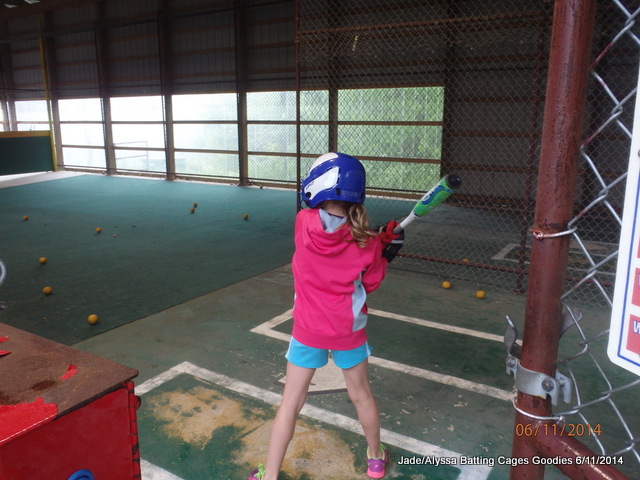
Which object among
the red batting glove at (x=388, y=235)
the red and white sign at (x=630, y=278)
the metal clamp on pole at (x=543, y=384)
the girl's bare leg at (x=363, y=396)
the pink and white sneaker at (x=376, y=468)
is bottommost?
the pink and white sneaker at (x=376, y=468)

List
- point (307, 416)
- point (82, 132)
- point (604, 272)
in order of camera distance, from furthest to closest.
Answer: point (82, 132) → point (604, 272) → point (307, 416)

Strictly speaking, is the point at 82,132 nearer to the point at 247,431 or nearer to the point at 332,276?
the point at 247,431

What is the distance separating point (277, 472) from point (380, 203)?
9202 millimetres

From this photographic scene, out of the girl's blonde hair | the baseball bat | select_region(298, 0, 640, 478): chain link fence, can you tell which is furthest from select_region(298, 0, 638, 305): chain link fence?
the baseball bat

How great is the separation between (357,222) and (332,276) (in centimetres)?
24

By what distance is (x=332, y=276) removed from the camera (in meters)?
2.07

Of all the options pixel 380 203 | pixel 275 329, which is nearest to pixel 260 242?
pixel 275 329

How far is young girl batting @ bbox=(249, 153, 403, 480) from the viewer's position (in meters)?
2.03

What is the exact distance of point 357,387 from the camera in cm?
223

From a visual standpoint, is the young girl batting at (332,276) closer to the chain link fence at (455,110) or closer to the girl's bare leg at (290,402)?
the girl's bare leg at (290,402)

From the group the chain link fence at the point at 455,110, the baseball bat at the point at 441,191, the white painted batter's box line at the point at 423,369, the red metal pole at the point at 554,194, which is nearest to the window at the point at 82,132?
the chain link fence at the point at 455,110

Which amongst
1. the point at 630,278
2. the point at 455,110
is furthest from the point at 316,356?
the point at 455,110

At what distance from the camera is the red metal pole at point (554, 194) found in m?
0.90

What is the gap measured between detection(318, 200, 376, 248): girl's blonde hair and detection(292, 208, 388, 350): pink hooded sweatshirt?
0.03 m
